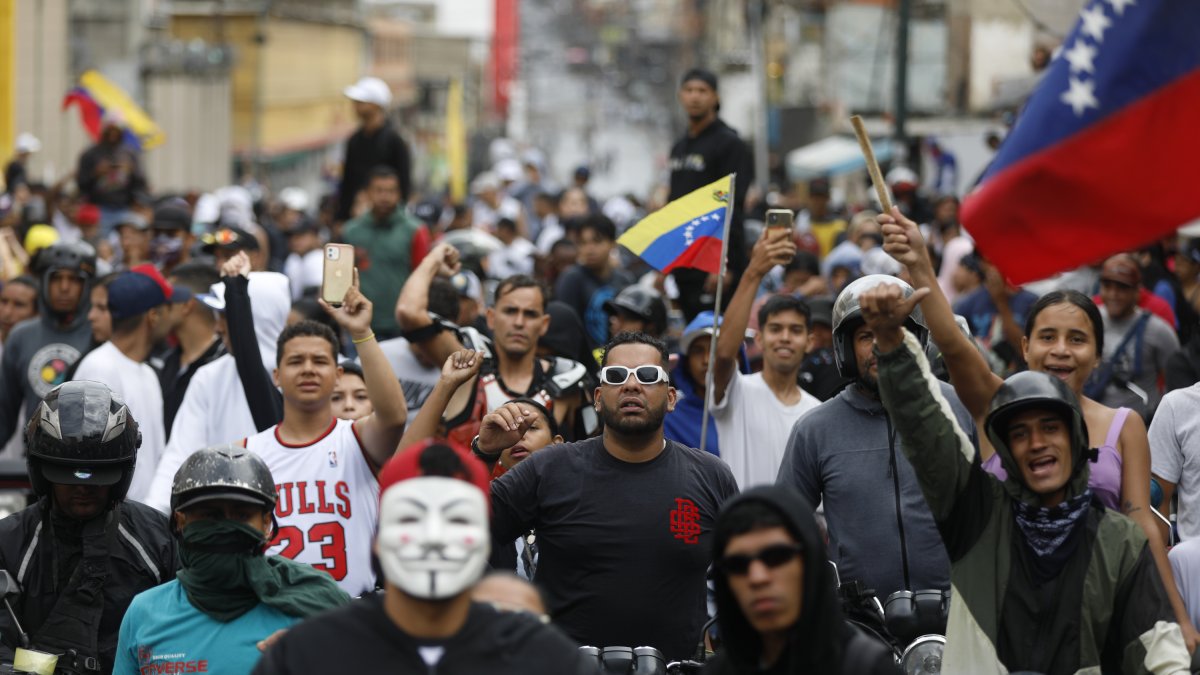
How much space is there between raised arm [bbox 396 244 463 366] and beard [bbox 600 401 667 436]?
182 centimetres

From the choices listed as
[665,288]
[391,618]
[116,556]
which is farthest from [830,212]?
[391,618]

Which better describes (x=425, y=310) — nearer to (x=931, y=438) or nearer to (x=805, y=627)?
(x=931, y=438)

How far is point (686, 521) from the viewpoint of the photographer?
724cm

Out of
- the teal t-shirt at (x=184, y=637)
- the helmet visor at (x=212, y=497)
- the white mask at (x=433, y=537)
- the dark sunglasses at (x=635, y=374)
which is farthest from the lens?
the dark sunglasses at (x=635, y=374)

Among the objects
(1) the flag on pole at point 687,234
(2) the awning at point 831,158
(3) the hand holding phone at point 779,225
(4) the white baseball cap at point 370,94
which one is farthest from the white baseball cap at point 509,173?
(3) the hand holding phone at point 779,225

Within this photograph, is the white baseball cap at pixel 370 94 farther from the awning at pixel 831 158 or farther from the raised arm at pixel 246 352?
the awning at pixel 831 158

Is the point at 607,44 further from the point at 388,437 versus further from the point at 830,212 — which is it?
the point at 388,437

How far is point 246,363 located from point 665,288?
673 centimetres

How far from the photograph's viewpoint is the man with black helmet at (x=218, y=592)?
5.90 m

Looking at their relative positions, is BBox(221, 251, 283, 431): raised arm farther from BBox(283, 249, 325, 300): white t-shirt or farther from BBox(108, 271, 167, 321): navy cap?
BBox(283, 249, 325, 300): white t-shirt

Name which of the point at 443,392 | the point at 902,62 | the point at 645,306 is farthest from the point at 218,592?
the point at 902,62

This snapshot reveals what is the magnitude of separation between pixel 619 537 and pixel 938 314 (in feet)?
5.62

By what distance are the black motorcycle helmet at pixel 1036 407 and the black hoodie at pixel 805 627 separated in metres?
1.09

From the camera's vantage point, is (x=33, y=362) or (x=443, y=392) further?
(x=33, y=362)
